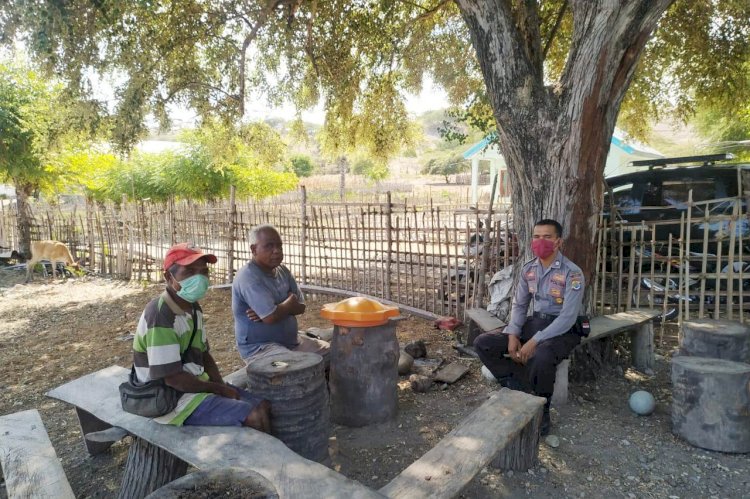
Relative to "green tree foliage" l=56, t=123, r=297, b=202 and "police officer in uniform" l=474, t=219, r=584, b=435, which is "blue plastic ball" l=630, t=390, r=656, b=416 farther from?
"green tree foliage" l=56, t=123, r=297, b=202

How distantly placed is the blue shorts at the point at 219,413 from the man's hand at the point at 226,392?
0.09 meters

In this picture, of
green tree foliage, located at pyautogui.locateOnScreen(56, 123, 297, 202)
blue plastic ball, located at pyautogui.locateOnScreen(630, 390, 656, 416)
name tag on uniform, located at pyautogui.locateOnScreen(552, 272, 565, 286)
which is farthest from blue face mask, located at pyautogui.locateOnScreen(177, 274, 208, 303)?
green tree foliage, located at pyautogui.locateOnScreen(56, 123, 297, 202)

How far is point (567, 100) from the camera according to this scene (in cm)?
387

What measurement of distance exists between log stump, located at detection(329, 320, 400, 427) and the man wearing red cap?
2.99 ft

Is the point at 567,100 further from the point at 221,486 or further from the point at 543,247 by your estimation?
the point at 221,486

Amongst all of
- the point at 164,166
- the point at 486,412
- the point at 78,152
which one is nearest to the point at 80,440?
the point at 486,412

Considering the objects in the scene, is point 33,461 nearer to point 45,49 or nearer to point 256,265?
point 256,265

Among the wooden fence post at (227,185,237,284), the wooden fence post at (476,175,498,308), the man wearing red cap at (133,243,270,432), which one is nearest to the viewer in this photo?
the man wearing red cap at (133,243,270,432)

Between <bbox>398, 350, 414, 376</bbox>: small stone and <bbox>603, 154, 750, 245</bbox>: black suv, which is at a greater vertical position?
<bbox>603, 154, 750, 245</bbox>: black suv

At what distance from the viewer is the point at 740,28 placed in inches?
273

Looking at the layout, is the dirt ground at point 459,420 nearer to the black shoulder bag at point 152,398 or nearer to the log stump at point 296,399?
the log stump at point 296,399

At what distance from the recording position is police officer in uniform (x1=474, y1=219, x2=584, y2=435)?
341 cm

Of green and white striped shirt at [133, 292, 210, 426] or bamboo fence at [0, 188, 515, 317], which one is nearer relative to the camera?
green and white striped shirt at [133, 292, 210, 426]

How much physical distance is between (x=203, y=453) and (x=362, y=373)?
4.71ft
